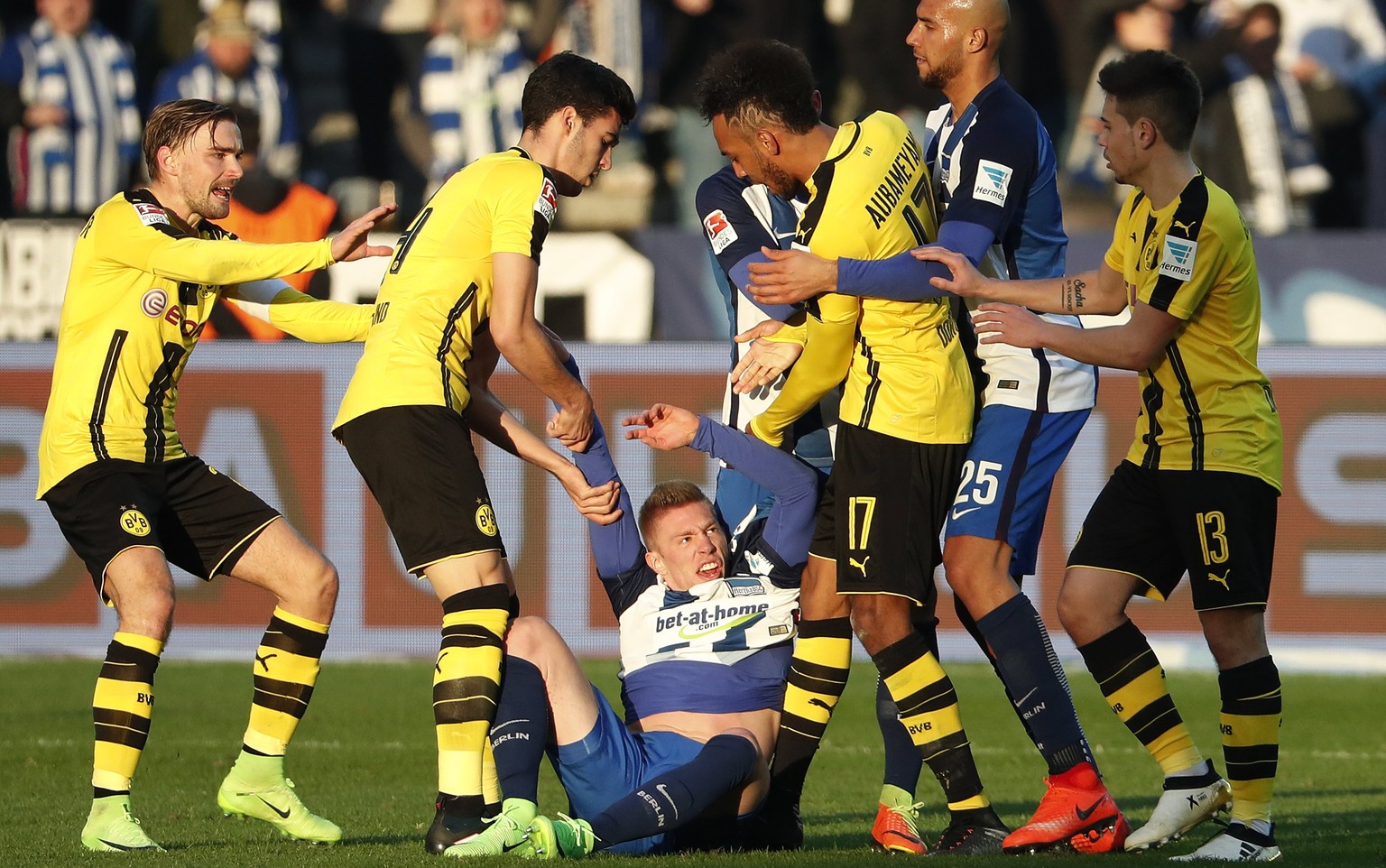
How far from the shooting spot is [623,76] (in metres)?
13.6

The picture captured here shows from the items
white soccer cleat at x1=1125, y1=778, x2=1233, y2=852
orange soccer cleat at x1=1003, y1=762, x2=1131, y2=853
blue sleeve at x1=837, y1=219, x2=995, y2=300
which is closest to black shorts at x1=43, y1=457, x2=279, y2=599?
blue sleeve at x1=837, y1=219, x2=995, y2=300

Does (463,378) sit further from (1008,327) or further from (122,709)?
(1008,327)

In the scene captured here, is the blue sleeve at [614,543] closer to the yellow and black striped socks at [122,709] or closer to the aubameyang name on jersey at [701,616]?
the aubameyang name on jersey at [701,616]

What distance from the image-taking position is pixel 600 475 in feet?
19.0

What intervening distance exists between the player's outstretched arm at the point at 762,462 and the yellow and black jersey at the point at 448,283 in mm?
656

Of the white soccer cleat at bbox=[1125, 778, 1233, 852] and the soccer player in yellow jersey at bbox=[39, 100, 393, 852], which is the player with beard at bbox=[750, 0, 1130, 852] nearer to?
the white soccer cleat at bbox=[1125, 778, 1233, 852]

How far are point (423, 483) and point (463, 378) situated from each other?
1.36 ft

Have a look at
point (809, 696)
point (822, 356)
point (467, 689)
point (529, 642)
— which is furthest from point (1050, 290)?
point (467, 689)

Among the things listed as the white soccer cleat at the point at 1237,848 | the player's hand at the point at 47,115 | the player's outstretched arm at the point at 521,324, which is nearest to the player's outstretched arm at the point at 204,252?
the player's outstretched arm at the point at 521,324

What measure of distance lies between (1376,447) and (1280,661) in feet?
4.81

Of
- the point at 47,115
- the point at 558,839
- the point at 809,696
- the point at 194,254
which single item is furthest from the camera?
the point at 47,115

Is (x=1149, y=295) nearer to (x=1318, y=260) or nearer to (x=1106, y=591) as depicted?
(x=1106, y=591)

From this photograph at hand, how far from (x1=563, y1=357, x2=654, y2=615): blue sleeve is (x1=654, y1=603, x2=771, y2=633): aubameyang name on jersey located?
176 mm

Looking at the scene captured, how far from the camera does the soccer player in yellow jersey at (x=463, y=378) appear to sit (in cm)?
516
